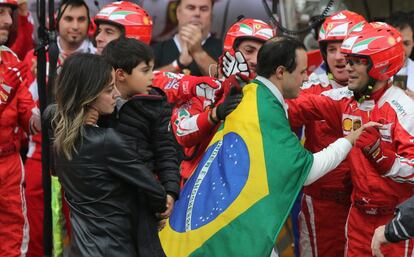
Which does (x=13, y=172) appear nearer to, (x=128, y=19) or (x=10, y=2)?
(x=10, y=2)

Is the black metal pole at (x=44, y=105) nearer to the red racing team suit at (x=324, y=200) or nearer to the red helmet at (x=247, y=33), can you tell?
the red helmet at (x=247, y=33)

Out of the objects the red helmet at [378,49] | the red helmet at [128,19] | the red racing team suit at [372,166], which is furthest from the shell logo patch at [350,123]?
the red helmet at [128,19]

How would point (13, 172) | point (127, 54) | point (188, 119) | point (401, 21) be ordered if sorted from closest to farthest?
point (127, 54)
point (188, 119)
point (13, 172)
point (401, 21)

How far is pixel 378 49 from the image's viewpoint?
635 centimetres

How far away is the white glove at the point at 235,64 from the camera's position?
21.3ft

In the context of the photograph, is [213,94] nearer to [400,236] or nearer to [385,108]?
[385,108]

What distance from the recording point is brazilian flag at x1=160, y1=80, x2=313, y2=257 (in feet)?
18.6

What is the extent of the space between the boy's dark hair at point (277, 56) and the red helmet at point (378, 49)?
0.59 metres

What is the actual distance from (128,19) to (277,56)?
2.22m

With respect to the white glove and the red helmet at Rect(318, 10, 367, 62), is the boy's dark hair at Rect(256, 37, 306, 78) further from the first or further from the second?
the red helmet at Rect(318, 10, 367, 62)

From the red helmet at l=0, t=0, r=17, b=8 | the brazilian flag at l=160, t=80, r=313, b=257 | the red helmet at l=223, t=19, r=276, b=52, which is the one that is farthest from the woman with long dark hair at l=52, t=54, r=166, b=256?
the red helmet at l=0, t=0, r=17, b=8

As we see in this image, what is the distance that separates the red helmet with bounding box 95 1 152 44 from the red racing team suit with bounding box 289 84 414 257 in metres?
1.71

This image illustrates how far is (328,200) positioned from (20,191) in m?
2.40

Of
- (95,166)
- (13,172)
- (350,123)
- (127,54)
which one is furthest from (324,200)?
(95,166)
